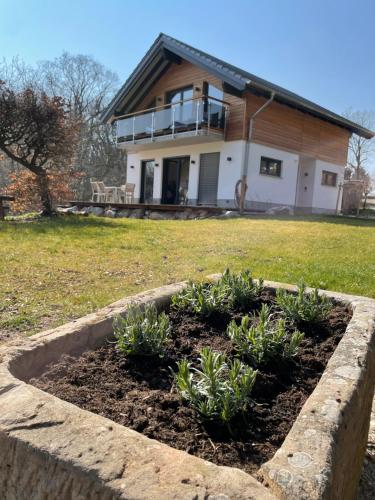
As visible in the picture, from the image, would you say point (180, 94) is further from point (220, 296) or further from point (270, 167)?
point (220, 296)

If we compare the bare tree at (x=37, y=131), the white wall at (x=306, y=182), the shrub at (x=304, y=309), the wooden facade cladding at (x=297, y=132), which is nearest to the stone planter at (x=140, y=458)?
the shrub at (x=304, y=309)

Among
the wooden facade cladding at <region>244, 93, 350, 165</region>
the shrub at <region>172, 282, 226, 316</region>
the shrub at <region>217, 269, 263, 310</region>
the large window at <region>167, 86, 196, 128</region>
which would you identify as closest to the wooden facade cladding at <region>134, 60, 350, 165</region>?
the wooden facade cladding at <region>244, 93, 350, 165</region>

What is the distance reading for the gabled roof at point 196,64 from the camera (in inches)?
530

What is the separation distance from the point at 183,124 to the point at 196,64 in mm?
2308

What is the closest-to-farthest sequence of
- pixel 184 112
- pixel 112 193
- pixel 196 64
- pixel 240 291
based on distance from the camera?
pixel 240 291
pixel 196 64
pixel 184 112
pixel 112 193

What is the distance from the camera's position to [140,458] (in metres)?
0.96

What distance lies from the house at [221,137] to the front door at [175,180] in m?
0.05

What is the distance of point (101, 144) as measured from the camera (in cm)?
3167

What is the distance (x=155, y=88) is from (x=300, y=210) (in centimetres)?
896

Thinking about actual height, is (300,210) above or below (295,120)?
below

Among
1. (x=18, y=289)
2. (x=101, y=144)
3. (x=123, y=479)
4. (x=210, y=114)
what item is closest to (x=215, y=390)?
(x=123, y=479)

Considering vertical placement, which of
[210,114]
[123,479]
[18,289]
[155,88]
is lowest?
[18,289]

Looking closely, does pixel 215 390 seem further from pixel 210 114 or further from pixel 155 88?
pixel 155 88

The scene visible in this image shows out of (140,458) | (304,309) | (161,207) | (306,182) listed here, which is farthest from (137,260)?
(306,182)
